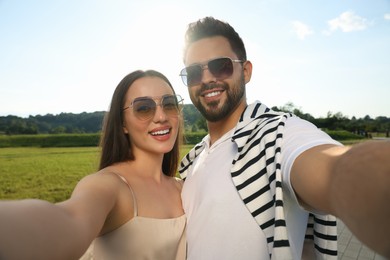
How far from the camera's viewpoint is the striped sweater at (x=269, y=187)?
1266 mm

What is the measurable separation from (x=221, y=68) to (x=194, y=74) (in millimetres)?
253

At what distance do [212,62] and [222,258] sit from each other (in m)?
1.55

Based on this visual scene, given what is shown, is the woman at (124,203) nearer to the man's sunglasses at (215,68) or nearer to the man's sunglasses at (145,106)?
the man's sunglasses at (145,106)

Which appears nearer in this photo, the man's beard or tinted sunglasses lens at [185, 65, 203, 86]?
the man's beard

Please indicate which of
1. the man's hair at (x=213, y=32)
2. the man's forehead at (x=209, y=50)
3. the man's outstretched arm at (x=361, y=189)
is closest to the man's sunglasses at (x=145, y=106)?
the man's forehead at (x=209, y=50)

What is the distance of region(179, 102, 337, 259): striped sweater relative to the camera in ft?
4.15

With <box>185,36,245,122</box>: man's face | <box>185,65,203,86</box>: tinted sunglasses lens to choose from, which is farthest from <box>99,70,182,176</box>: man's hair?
<box>185,36,245,122</box>: man's face

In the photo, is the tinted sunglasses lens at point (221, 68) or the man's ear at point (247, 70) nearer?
the tinted sunglasses lens at point (221, 68)

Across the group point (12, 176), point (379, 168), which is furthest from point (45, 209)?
point (12, 176)

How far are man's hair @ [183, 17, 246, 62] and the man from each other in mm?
463

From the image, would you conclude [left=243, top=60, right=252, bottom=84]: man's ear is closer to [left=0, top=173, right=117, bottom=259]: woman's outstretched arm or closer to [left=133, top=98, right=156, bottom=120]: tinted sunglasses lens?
[left=133, top=98, right=156, bottom=120]: tinted sunglasses lens

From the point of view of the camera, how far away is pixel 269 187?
1413 millimetres

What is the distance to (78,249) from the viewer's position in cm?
103

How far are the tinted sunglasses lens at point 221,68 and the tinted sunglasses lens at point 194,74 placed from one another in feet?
0.36
